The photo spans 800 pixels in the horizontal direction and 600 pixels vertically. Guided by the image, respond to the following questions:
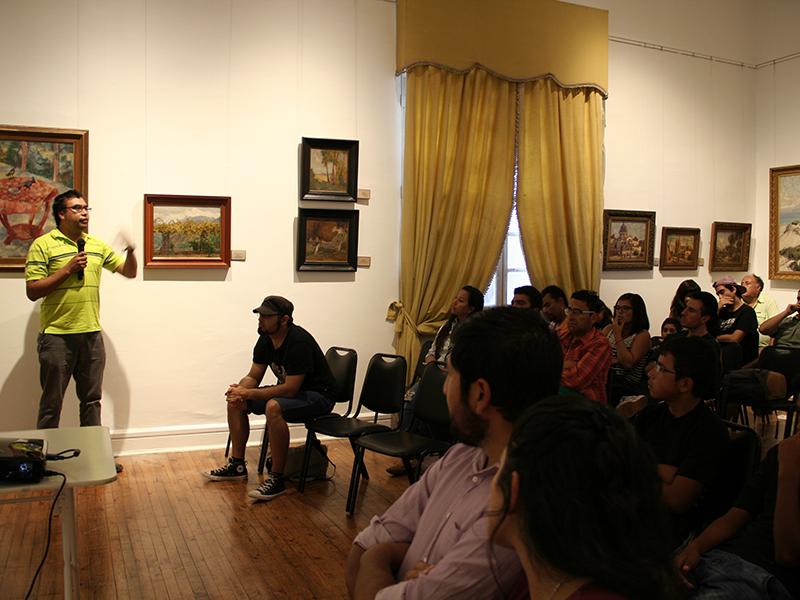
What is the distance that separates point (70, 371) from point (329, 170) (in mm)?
2792

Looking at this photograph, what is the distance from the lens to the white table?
259 centimetres

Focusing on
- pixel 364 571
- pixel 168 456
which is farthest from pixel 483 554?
pixel 168 456

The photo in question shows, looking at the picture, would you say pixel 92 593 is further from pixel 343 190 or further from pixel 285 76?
pixel 285 76

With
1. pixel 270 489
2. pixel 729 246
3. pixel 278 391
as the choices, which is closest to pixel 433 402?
pixel 278 391

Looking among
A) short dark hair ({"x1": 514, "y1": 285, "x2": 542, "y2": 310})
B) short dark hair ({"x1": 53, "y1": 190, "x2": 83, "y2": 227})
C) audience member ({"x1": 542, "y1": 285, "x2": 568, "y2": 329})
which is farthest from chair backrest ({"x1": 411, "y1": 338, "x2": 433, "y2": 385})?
short dark hair ({"x1": 53, "y1": 190, "x2": 83, "y2": 227})

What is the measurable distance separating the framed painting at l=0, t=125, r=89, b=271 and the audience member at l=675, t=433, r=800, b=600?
5263 millimetres

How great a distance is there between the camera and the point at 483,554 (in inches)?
67.2

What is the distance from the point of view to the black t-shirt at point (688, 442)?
287cm

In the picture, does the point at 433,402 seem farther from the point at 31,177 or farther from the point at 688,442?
the point at 31,177

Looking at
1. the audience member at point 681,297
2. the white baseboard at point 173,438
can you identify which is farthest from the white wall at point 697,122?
the white baseboard at point 173,438

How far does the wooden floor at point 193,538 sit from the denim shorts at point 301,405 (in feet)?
1.73

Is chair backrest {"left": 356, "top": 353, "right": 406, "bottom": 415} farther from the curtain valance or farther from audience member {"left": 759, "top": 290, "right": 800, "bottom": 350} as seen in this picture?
audience member {"left": 759, "top": 290, "right": 800, "bottom": 350}

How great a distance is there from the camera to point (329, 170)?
22.2 feet

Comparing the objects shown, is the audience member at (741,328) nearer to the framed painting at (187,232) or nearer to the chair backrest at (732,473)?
the chair backrest at (732,473)
